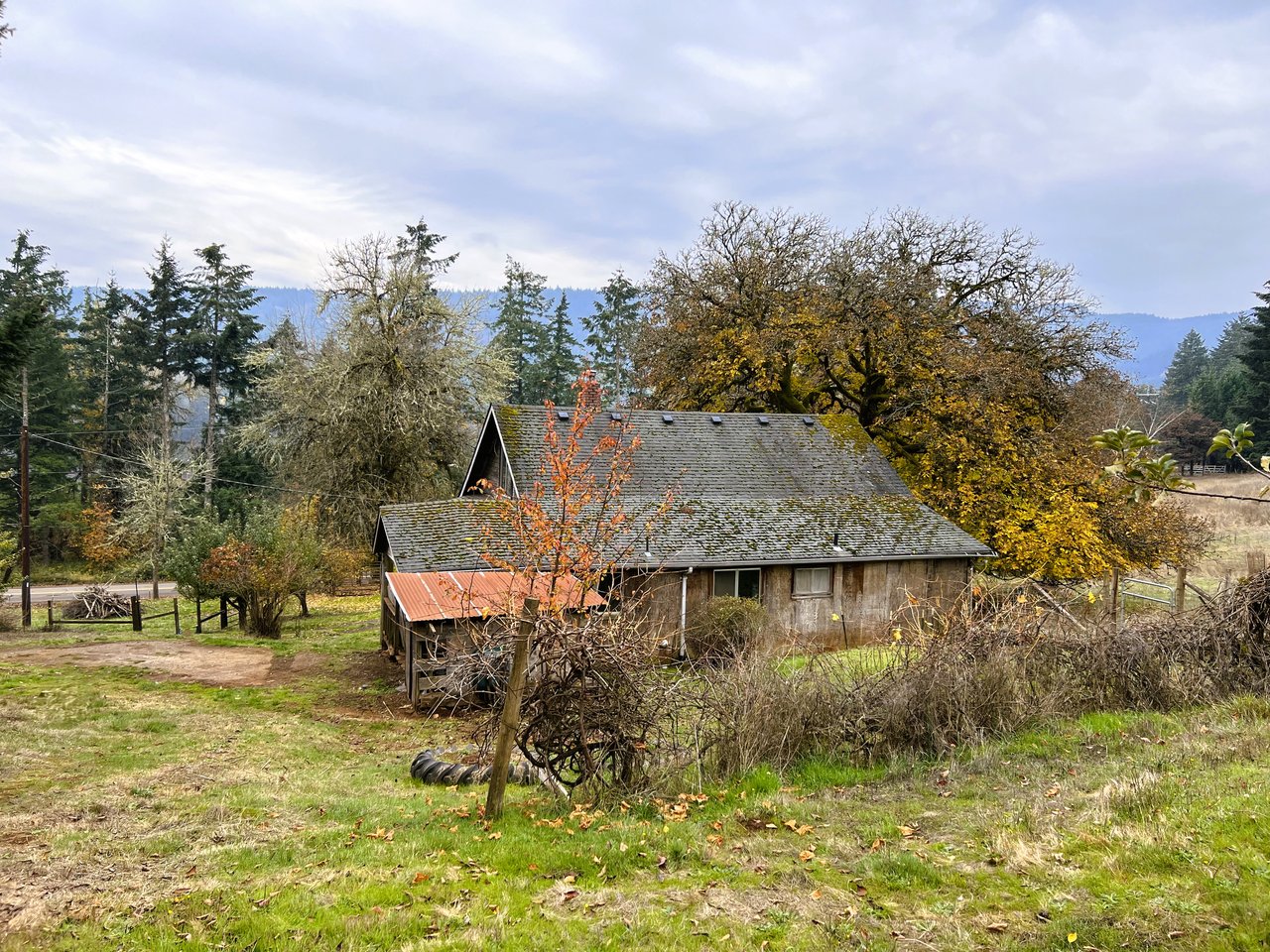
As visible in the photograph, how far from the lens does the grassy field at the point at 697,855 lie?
4770mm

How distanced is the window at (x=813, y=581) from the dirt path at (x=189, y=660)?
1332cm

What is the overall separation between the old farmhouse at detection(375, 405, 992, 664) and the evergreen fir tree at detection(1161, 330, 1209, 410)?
8853 cm

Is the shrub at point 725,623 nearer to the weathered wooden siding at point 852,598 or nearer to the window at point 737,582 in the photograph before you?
the window at point 737,582

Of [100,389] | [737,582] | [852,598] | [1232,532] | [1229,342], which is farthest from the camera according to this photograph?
[1229,342]

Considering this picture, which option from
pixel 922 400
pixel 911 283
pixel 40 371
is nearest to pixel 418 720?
pixel 922 400

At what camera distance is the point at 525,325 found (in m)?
63.8

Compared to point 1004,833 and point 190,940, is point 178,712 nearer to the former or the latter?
point 190,940

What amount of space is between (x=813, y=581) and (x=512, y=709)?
604 inches

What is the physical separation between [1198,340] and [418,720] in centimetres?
13539

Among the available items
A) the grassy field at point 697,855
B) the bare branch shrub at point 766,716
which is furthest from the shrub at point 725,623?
the grassy field at point 697,855

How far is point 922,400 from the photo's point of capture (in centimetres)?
2812

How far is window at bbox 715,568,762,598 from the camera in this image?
2028cm

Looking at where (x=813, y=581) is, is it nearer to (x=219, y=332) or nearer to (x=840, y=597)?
(x=840, y=597)

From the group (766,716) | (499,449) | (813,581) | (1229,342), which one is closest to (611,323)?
(499,449)
